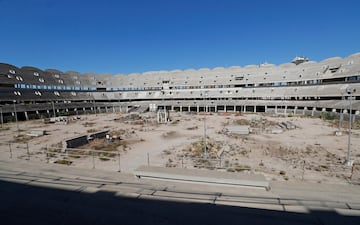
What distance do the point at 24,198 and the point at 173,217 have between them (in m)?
4.53

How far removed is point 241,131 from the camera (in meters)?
25.0

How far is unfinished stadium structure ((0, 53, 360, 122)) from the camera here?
4256 centimetres

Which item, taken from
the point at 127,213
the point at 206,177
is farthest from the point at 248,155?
the point at 127,213

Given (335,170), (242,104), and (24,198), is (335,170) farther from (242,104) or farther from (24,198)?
(242,104)

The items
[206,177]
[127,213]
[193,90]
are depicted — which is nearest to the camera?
[127,213]

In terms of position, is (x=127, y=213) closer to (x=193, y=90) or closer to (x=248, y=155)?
(x=248, y=155)

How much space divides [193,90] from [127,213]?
204ft

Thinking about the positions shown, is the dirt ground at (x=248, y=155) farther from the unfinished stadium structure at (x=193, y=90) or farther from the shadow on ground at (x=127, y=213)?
the unfinished stadium structure at (x=193, y=90)

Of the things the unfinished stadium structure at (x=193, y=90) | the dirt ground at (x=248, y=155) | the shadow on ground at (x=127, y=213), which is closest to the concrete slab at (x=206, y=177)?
the dirt ground at (x=248, y=155)

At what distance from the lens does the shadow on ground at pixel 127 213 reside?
410 centimetres

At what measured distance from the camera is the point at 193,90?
6556cm

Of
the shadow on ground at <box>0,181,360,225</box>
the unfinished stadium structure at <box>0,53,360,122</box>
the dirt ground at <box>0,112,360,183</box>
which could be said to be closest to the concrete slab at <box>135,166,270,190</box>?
the dirt ground at <box>0,112,360,183</box>

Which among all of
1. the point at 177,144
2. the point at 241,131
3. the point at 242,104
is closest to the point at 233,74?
the point at 242,104

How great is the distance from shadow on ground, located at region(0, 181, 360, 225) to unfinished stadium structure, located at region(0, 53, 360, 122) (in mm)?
37002
